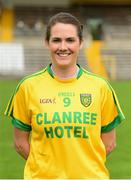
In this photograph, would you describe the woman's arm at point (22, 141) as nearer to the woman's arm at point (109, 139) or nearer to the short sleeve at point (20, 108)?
the short sleeve at point (20, 108)

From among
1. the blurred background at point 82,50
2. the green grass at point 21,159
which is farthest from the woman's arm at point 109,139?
the blurred background at point 82,50

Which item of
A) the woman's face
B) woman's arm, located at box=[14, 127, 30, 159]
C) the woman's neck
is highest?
the woman's face

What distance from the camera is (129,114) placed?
1362 centimetres

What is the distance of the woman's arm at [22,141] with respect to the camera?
3.57 meters

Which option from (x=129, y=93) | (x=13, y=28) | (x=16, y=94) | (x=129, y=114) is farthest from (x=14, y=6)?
(x=16, y=94)

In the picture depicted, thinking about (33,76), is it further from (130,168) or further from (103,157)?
(130,168)

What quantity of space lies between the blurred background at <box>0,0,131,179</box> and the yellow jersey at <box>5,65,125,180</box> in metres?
4.01

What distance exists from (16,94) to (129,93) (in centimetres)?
1603

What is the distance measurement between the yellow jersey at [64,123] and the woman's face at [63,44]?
0.35ft

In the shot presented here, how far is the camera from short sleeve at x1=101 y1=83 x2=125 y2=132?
3377mm

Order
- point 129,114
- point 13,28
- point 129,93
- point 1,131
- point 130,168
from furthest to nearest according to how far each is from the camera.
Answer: point 13,28 < point 129,93 < point 129,114 < point 1,131 < point 130,168

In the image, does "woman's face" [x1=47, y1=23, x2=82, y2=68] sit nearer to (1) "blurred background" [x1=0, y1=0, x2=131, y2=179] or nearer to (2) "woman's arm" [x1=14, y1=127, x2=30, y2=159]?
(2) "woman's arm" [x1=14, y1=127, x2=30, y2=159]

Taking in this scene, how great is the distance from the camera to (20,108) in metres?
3.41

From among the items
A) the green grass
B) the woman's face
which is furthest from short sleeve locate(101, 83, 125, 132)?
the green grass
